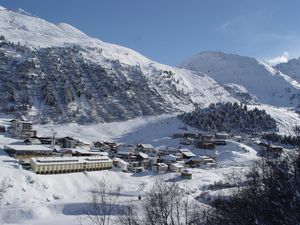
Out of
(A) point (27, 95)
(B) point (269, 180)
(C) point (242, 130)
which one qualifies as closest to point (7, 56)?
(A) point (27, 95)

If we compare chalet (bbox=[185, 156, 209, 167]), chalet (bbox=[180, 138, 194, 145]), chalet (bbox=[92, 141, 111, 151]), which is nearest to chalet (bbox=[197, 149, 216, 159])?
chalet (bbox=[180, 138, 194, 145])

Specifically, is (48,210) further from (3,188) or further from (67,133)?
(67,133)

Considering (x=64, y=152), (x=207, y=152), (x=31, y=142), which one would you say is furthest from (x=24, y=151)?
(x=207, y=152)

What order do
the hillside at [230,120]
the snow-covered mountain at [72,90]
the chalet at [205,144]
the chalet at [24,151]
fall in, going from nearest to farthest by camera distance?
the chalet at [24,151] → the chalet at [205,144] → the hillside at [230,120] → the snow-covered mountain at [72,90]

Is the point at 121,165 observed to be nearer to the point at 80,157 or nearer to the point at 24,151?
the point at 80,157

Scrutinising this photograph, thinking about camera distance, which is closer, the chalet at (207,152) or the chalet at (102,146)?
the chalet at (102,146)

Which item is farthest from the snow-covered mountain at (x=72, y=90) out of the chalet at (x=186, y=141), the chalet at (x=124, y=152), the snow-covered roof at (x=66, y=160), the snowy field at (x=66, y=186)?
the snow-covered roof at (x=66, y=160)

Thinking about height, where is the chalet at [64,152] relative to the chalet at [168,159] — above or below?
above

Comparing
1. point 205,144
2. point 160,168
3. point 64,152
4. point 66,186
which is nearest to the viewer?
point 66,186

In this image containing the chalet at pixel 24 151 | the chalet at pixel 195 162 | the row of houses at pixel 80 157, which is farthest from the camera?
the chalet at pixel 195 162

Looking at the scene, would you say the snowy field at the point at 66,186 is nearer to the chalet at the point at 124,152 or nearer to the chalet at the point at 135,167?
the chalet at the point at 135,167
